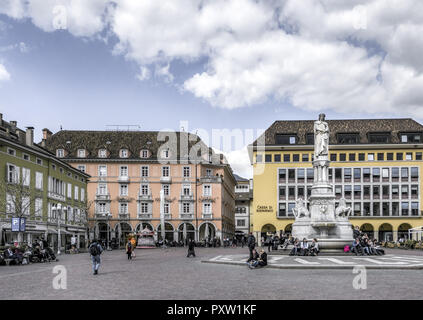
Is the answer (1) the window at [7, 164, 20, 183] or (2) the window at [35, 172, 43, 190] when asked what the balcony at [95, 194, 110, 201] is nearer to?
(2) the window at [35, 172, 43, 190]

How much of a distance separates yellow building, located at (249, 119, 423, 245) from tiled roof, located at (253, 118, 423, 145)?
0.56 ft

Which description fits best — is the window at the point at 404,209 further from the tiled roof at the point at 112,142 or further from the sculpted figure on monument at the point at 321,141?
the sculpted figure on monument at the point at 321,141

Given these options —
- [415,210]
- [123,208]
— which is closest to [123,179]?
[123,208]

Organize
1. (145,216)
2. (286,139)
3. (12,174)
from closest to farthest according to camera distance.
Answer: (12,174), (145,216), (286,139)

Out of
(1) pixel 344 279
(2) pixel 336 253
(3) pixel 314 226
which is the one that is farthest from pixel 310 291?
(3) pixel 314 226

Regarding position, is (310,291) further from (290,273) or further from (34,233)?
(34,233)

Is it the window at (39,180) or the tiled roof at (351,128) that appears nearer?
the window at (39,180)

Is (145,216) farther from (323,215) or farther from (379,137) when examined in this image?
(323,215)

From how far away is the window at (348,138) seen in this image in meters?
85.3

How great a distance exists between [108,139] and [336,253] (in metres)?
59.9

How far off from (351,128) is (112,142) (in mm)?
37657

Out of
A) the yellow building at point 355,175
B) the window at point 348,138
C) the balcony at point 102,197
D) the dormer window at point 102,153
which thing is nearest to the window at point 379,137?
the yellow building at point 355,175

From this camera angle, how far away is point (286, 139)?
282ft
